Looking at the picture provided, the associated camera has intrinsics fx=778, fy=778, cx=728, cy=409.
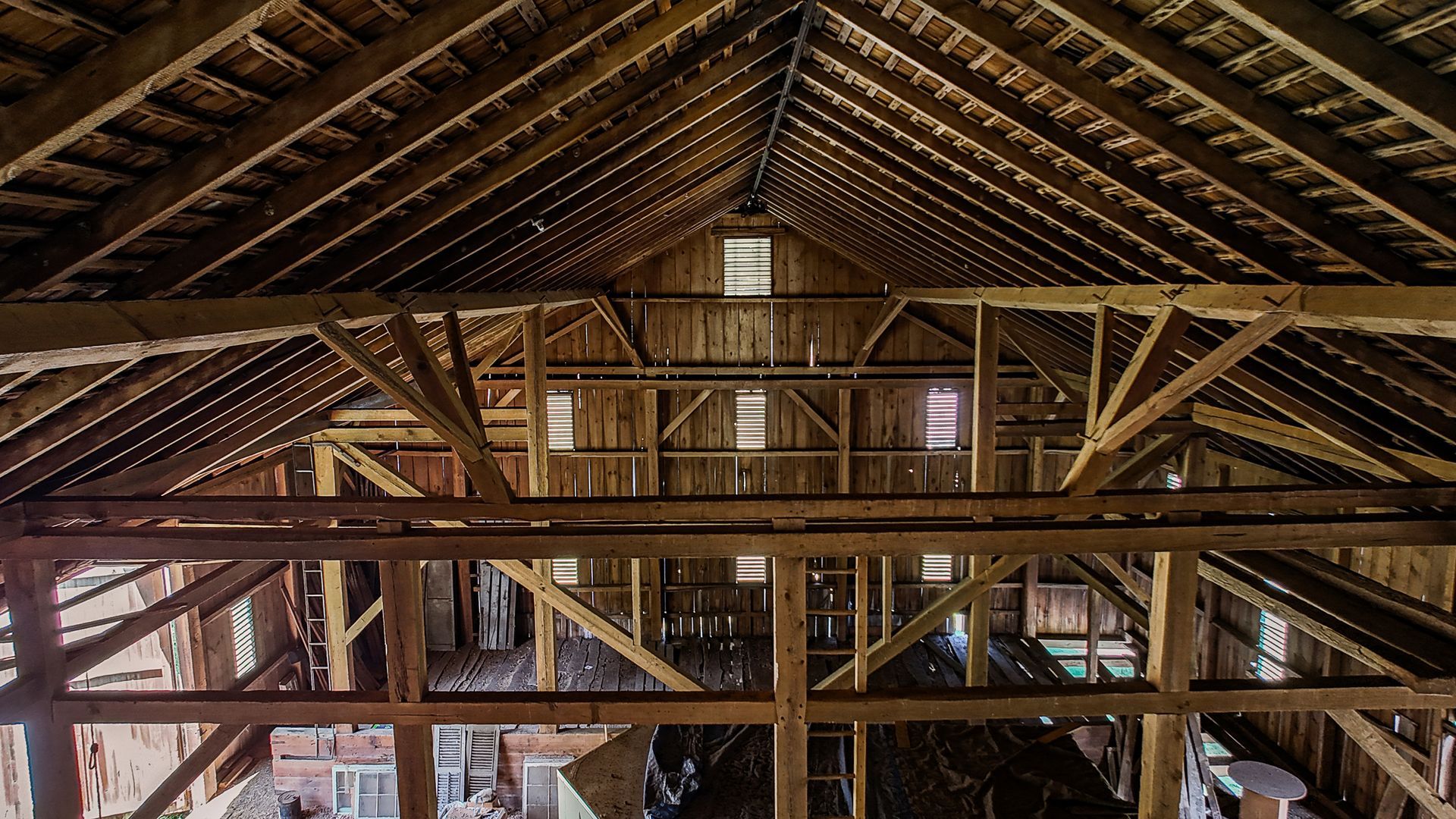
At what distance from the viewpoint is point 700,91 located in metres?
4.73

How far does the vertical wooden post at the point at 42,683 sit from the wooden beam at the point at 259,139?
11.1ft

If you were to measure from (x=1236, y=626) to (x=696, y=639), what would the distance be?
8.11 m

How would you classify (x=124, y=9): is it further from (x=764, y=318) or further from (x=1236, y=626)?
(x=1236, y=626)

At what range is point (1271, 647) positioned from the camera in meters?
10.2

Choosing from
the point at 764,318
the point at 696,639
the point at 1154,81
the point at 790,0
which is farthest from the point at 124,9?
the point at 696,639

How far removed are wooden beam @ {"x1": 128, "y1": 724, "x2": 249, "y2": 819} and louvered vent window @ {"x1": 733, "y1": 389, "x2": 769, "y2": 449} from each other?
8588 millimetres

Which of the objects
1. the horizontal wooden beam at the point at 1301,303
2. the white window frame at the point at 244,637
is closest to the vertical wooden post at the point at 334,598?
the white window frame at the point at 244,637

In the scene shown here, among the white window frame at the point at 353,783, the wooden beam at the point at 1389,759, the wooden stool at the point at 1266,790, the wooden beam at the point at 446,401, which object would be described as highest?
the wooden beam at the point at 446,401

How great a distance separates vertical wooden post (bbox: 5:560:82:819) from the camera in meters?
4.87

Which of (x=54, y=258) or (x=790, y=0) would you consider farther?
(x=790, y=0)

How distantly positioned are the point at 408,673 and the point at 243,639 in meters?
8.96

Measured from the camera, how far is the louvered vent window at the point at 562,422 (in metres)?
13.0

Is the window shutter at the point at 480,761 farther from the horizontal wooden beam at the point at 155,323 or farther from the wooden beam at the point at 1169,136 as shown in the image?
the wooden beam at the point at 1169,136

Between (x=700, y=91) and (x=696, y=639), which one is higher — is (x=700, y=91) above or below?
above
